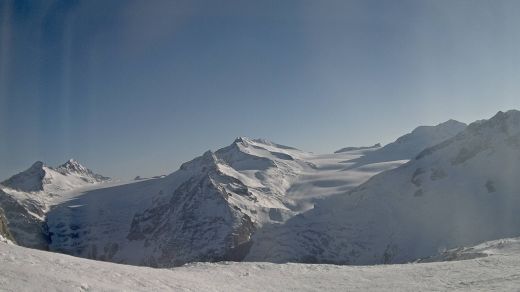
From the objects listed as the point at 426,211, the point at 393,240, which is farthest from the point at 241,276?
the point at 426,211

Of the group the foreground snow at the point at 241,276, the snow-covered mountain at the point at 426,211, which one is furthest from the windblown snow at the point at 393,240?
the snow-covered mountain at the point at 426,211

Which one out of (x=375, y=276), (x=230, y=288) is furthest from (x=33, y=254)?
(x=375, y=276)

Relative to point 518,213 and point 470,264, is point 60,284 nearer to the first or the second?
point 470,264

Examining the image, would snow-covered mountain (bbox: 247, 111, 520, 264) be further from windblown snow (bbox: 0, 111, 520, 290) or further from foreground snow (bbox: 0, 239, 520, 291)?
foreground snow (bbox: 0, 239, 520, 291)

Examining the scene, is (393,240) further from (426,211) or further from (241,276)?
(241,276)

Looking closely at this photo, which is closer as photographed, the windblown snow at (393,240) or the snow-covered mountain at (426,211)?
the windblown snow at (393,240)

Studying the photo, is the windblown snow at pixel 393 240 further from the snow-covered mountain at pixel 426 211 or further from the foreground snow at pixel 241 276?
the snow-covered mountain at pixel 426 211
